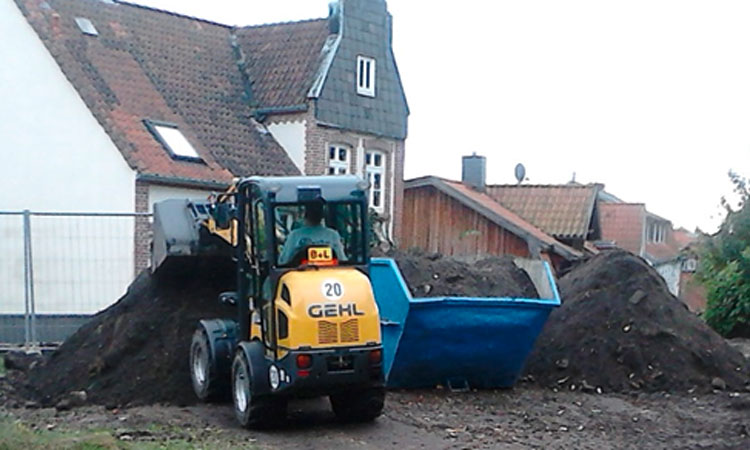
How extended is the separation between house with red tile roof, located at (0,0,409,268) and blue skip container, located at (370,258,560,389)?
678 centimetres

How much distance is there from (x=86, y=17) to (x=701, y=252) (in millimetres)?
15861

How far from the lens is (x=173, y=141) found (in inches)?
949

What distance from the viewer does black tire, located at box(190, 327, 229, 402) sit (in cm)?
1231

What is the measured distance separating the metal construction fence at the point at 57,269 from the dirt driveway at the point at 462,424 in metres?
5.18

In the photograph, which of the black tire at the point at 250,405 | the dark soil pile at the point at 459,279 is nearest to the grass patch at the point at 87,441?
the black tire at the point at 250,405

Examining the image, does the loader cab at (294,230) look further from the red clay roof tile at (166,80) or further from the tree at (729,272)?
the tree at (729,272)

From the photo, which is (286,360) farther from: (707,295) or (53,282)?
(707,295)

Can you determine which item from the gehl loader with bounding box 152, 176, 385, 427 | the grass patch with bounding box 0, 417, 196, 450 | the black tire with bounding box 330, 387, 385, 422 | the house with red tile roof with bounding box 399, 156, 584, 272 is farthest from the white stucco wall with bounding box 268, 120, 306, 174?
the grass patch with bounding box 0, 417, 196, 450

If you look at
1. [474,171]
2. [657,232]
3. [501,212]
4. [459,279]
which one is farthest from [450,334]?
[657,232]

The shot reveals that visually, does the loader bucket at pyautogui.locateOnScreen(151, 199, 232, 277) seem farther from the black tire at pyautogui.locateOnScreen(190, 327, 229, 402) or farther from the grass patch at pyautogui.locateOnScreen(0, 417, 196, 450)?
the grass patch at pyautogui.locateOnScreen(0, 417, 196, 450)

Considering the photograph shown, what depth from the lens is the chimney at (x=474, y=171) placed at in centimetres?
3794

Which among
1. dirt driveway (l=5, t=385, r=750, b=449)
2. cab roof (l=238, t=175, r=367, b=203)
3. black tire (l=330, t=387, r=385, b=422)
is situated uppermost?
cab roof (l=238, t=175, r=367, b=203)

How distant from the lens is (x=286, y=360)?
1081 centimetres

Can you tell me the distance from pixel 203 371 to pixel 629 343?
6.55 meters
